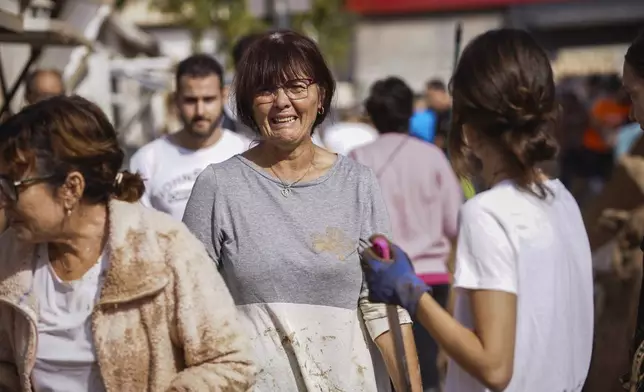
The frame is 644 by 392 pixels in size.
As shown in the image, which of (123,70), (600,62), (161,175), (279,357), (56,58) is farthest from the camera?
(600,62)

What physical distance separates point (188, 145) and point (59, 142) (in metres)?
2.89

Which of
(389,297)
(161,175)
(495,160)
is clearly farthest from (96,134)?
(161,175)

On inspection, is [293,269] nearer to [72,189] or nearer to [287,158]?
[287,158]

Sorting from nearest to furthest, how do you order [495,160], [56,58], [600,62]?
[495,160]
[56,58]
[600,62]

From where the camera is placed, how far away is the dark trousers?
6367 millimetres

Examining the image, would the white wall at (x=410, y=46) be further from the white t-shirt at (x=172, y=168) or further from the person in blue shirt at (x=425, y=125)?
the white t-shirt at (x=172, y=168)

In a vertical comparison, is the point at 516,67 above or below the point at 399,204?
above

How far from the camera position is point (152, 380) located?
3.06 meters

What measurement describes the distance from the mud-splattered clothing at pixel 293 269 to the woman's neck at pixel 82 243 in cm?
54

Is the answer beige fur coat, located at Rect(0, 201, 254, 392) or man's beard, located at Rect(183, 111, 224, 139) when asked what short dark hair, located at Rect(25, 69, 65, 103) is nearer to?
man's beard, located at Rect(183, 111, 224, 139)

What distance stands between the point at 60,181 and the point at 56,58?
8117 mm

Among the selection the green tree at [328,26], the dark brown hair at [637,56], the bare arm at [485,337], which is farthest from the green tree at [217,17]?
the bare arm at [485,337]

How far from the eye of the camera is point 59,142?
3094mm

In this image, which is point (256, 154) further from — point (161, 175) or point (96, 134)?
point (161, 175)
